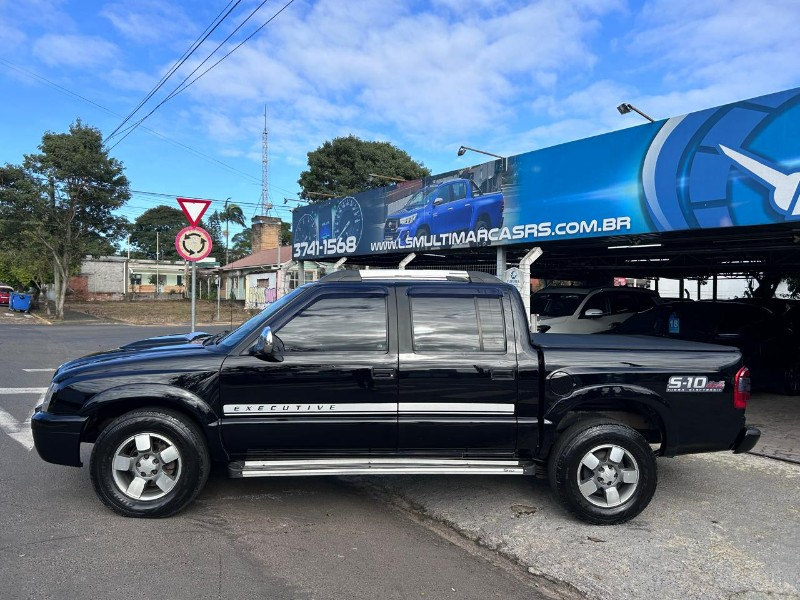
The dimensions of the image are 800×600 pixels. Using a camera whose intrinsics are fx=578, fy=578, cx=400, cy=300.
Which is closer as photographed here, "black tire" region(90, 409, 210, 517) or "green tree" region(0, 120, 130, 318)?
"black tire" region(90, 409, 210, 517)

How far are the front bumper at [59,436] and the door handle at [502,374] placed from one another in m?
2.97

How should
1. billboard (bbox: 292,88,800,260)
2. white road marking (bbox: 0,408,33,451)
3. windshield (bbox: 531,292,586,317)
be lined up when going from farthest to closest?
windshield (bbox: 531,292,586,317) < billboard (bbox: 292,88,800,260) < white road marking (bbox: 0,408,33,451)

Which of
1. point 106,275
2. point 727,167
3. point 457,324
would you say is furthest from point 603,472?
point 106,275

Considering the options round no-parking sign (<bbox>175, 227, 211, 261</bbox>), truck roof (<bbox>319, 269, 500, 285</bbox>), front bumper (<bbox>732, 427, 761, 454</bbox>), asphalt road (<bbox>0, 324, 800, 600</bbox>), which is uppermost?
round no-parking sign (<bbox>175, 227, 211, 261</bbox>)

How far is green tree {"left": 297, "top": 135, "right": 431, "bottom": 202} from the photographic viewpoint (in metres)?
44.6

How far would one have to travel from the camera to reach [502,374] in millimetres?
4262

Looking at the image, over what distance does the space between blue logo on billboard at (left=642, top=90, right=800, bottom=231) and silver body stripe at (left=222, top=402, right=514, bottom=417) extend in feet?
15.9

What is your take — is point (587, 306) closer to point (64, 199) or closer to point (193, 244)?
point (193, 244)

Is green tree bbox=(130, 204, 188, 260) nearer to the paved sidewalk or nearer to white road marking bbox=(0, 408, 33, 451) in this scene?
white road marking bbox=(0, 408, 33, 451)

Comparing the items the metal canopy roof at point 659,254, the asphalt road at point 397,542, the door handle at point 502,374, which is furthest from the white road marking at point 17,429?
the metal canopy roof at point 659,254

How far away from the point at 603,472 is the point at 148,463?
3.34 meters

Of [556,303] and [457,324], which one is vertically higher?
[556,303]

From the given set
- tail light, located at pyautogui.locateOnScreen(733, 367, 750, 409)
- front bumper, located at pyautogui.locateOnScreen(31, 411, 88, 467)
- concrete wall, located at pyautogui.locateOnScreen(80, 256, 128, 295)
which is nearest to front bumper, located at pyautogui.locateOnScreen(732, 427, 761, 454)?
tail light, located at pyautogui.locateOnScreen(733, 367, 750, 409)

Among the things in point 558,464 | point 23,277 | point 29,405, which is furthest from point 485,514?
point 23,277
